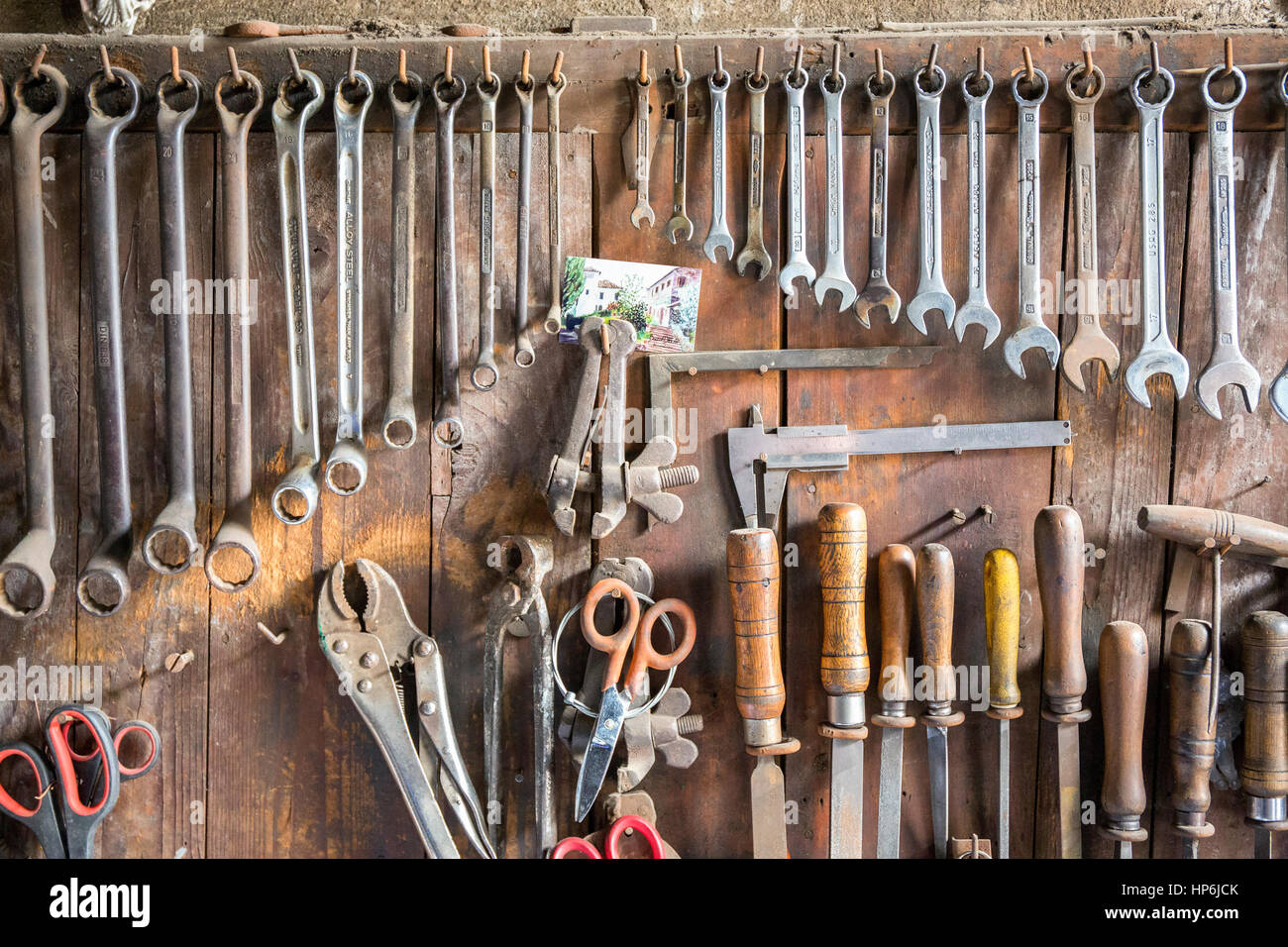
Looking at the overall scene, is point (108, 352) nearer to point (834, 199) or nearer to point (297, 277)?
point (297, 277)

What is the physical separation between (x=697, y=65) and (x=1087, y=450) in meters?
0.89

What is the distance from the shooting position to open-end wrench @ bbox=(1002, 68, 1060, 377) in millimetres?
1522

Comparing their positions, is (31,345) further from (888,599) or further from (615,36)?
(888,599)

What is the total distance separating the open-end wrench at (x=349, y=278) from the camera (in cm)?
151

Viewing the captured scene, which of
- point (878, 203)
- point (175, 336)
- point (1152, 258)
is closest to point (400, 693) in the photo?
point (175, 336)

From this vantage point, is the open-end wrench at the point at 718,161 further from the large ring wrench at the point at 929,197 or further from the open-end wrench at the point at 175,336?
the open-end wrench at the point at 175,336

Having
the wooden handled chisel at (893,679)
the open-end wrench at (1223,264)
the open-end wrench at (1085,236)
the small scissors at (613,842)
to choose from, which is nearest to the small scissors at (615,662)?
the small scissors at (613,842)

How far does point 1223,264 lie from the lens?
4.95 feet

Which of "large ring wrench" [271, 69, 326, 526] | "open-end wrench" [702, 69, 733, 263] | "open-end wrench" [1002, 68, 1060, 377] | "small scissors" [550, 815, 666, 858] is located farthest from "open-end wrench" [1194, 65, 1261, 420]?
"large ring wrench" [271, 69, 326, 526]

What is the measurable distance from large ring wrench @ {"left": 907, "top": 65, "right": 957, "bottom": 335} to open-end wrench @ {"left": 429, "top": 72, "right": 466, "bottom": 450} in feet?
2.38

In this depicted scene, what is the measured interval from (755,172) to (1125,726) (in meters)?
1.04

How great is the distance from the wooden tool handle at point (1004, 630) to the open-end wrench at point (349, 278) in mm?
995

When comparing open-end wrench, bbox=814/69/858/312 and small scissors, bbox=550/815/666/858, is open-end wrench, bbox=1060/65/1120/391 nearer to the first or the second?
open-end wrench, bbox=814/69/858/312

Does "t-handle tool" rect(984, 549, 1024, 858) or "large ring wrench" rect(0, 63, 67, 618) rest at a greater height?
"large ring wrench" rect(0, 63, 67, 618)
